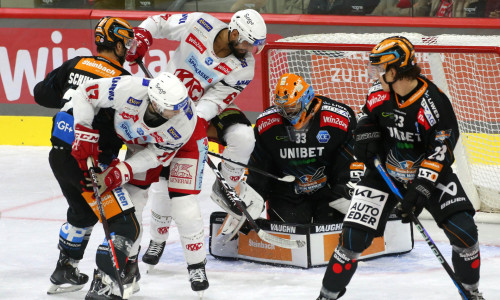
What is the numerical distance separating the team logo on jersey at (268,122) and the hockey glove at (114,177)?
1.12 meters

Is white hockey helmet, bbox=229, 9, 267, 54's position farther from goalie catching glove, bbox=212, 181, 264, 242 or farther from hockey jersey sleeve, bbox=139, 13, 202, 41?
goalie catching glove, bbox=212, 181, 264, 242

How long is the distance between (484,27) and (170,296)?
381 cm

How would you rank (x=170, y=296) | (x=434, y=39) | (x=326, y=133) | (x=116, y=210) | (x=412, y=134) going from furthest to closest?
1. (x=434, y=39)
2. (x=326, y=133)
3. (x=170, y=296)
4. (x=116, y=210)
5. (x=412, y=134)

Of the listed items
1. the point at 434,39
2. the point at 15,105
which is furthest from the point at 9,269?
the point at 15,105

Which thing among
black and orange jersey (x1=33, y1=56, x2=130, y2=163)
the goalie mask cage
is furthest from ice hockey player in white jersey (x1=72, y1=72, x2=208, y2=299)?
the goalie mask cage

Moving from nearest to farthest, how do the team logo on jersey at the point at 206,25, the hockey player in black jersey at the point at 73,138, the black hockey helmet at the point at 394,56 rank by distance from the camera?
the black hockey helmet at the point at 394,56 → the hockey player in black jersey at the point at 73,138 → the team logo on jersey at the point at 206,25

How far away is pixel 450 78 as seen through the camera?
238 inches

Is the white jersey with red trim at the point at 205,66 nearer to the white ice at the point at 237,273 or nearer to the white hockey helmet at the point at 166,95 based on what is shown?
the white ice at the point at 237,273

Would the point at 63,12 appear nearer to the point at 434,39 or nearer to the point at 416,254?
the point at 434,39

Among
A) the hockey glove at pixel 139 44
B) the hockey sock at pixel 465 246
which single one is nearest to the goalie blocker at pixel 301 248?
the hockey glove at pixel 139 44

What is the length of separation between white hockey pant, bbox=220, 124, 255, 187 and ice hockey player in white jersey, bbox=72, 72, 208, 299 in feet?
2.72

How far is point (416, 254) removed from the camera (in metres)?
5.16

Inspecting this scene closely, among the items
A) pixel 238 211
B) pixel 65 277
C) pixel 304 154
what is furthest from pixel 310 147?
pixel 65 277

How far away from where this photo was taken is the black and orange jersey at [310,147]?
16.2ft
